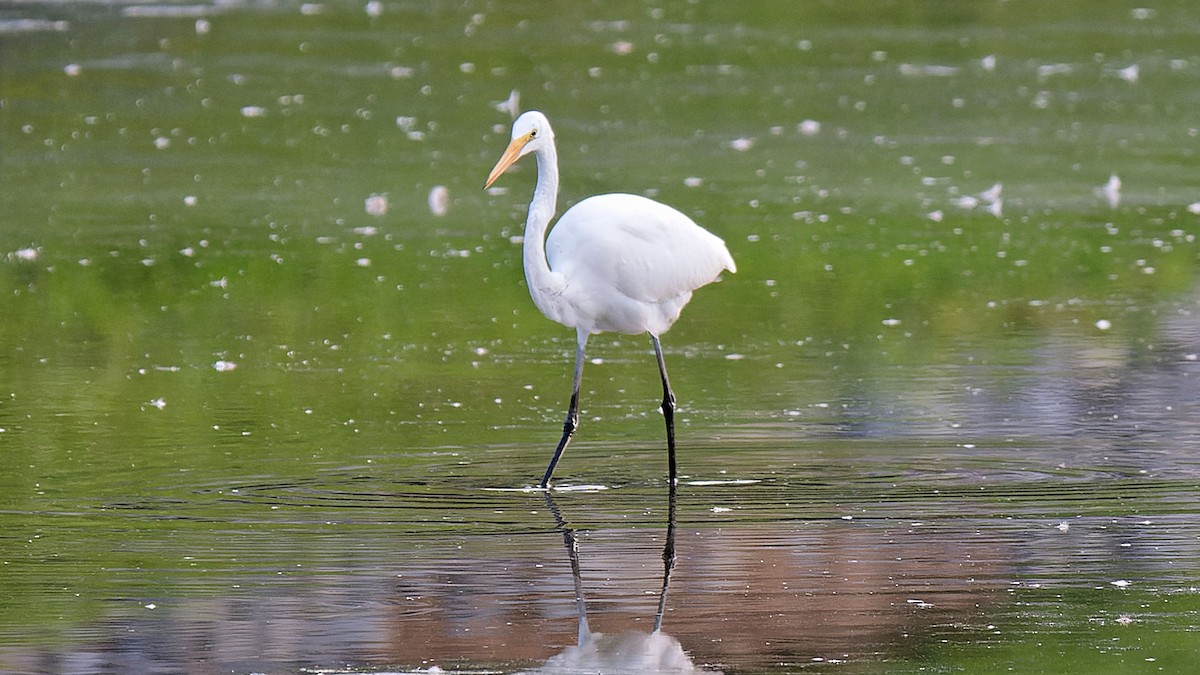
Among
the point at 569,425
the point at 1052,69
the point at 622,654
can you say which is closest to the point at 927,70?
the point at 1052,69

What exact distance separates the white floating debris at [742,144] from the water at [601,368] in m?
0.03

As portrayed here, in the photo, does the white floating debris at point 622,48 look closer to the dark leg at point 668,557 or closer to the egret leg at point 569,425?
the egret leg at point 569,425

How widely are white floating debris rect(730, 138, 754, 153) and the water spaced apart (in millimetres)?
34

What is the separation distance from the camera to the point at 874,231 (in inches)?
551

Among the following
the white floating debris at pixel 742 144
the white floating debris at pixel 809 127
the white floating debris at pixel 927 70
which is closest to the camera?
the white floating debris at pixel 742 144

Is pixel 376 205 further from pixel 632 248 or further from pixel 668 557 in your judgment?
pixel 668 557

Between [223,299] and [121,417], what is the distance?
2.75 m

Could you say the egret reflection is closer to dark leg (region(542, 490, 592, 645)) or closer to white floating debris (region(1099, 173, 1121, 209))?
dark leg (region(542, 490, 592, 645))

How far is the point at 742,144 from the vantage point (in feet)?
57.0

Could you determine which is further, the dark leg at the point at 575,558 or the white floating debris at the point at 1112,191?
the white floating debris at the point at 1112,191

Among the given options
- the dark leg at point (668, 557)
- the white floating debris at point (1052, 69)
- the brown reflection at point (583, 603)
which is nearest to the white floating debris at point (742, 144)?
the white floating debris at point (1052, 69)

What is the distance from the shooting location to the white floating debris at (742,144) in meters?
17.2

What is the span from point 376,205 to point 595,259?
6.59 metres

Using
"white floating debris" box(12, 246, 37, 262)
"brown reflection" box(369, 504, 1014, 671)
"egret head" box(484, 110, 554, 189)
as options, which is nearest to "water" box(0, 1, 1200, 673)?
"brown reflection" box(369, 504, 1014, 671)
